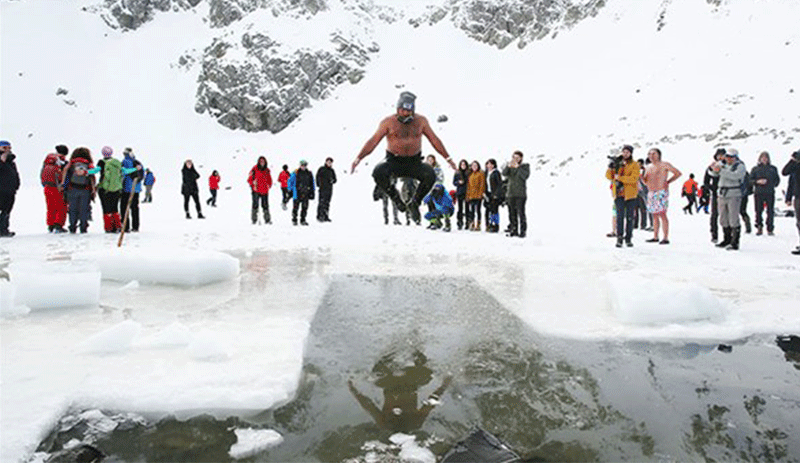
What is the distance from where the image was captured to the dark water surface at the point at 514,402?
7.86ft

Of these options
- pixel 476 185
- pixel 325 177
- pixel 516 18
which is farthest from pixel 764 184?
pixel 516 18

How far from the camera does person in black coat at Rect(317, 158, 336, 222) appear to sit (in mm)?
14867

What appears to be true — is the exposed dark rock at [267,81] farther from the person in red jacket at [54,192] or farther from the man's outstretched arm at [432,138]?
Answer: the man's outstretched arm at [432,138]

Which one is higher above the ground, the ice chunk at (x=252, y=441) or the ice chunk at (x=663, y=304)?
the ice chunk at (x=663, y=304)

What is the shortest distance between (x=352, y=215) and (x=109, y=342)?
1531cm

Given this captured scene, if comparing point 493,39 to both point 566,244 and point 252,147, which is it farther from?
point 566,244

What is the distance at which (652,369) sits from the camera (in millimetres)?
3404

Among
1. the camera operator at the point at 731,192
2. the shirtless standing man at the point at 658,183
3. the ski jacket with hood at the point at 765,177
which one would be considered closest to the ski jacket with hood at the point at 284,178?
the shirtless standing man at the point at 658,183

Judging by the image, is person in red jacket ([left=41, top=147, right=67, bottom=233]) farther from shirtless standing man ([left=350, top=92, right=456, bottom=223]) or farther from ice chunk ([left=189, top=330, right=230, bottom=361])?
ice chunk ([left=189, top=330, right=230, bottom=361])

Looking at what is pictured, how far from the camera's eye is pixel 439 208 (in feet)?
43.7

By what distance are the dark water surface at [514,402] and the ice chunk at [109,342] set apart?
3.80 feet

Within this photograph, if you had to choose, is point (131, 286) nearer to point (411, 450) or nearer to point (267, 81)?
point (411, 450)

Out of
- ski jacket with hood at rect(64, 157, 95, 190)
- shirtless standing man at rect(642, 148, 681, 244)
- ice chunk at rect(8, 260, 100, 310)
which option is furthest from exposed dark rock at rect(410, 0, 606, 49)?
ice chunk at rect(8, 260, 100, 310)

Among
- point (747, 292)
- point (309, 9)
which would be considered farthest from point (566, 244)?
point (309, 9)
